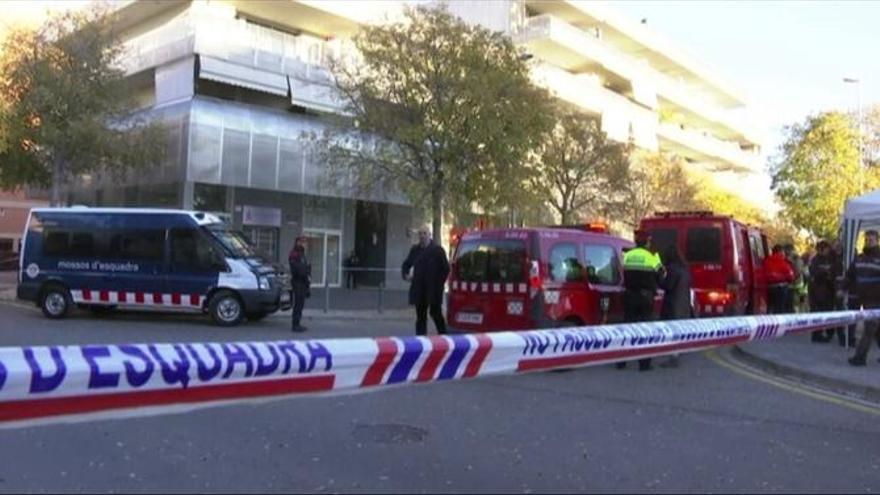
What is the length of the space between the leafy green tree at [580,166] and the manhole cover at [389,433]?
23180 millimetres

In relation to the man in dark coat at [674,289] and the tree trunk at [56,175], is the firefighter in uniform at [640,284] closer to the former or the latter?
the man in dark coat at [674,289]

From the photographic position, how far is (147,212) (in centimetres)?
1527

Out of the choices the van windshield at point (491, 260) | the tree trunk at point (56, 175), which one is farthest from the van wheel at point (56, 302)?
the van windshield at point (491, 260)

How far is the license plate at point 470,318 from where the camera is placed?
1050cm

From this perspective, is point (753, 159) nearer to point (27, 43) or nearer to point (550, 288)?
point (27, 43)

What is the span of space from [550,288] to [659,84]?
5139 centimetres

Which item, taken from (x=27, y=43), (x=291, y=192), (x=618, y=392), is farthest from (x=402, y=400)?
(x=291, y=192)

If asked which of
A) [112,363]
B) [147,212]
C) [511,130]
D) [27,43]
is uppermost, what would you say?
[27,43]

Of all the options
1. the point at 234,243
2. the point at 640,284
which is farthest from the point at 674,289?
the point at 234,243

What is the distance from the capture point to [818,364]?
10555 mm

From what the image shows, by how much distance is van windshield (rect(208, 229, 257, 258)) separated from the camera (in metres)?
15.1

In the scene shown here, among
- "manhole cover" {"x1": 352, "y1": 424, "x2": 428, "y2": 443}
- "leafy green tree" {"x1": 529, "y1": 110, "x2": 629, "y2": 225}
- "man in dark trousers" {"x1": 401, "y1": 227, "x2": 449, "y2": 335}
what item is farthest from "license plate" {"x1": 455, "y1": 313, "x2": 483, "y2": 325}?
"leafy green tree" {"x1": 529, "y1": 110, "x2": 629, "y2": 225}

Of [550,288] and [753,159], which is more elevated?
[753,159]

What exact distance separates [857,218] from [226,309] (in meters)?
11.2
